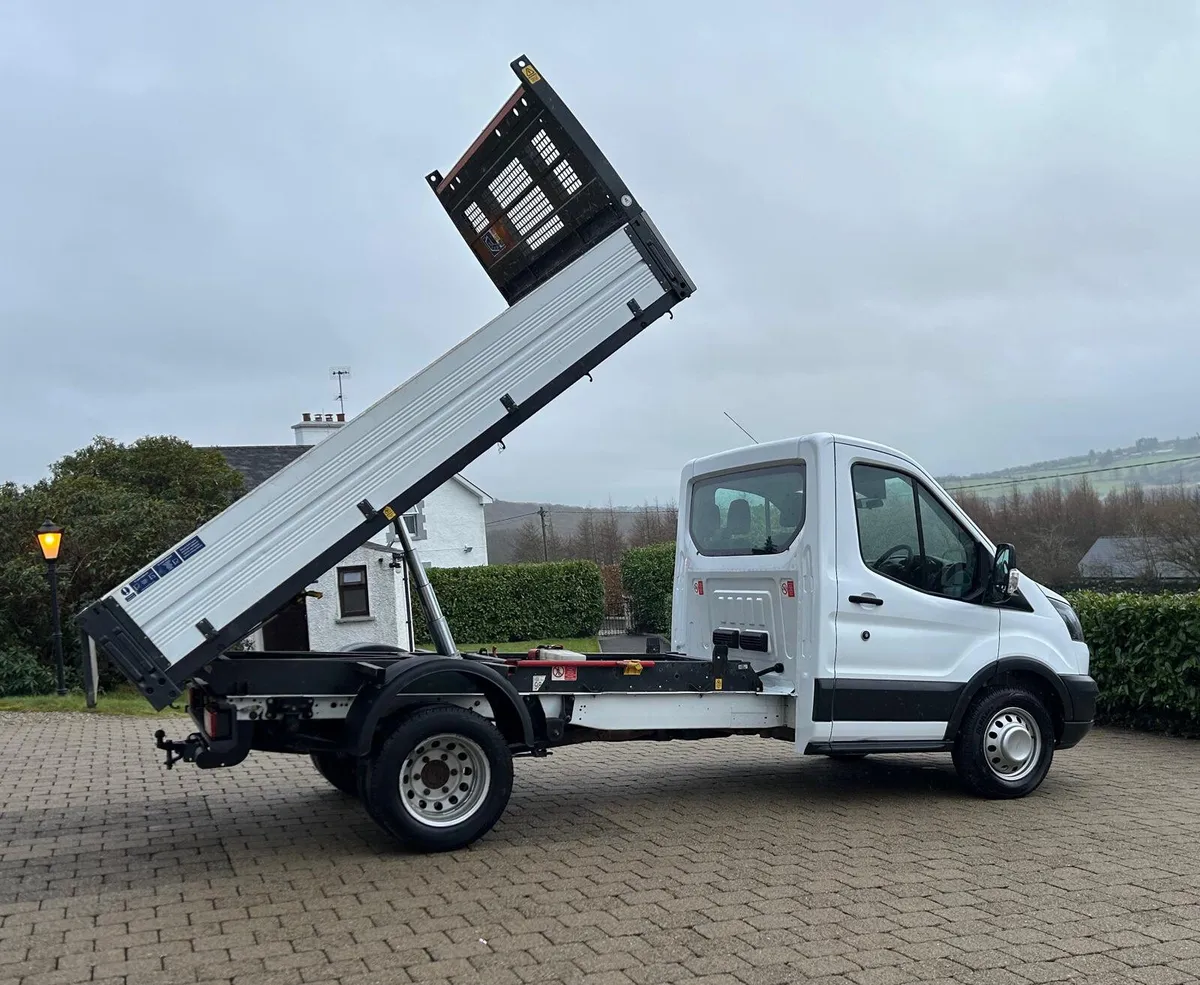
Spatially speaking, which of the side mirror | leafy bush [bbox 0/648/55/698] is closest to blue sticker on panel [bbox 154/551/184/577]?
the side mirror

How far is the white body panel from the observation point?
603cm

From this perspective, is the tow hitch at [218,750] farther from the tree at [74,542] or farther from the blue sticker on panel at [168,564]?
the tree at [74,542]

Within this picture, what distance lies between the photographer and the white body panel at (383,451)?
6.03m

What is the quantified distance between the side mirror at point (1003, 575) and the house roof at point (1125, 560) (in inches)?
1312

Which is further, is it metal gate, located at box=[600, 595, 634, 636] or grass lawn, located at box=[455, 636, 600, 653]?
metal gate, located at box=[600, 595, 634, 636]

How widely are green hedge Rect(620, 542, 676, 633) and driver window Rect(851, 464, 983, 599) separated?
16434 mm

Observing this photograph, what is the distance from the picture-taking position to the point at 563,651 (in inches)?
303

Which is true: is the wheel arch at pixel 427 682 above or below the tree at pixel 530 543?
below

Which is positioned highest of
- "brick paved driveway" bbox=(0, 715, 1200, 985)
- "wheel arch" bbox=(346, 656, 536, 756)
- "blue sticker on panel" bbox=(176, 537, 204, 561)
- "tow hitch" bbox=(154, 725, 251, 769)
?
"blue sticker on panel" bbox=(176, 537, 204, 561)

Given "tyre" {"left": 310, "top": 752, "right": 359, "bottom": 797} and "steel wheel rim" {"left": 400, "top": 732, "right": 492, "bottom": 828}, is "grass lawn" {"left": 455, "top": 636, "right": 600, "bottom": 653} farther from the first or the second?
"steel wheel rim" {"left": 400, "top": 732, "right": 492, "bottom": 828}

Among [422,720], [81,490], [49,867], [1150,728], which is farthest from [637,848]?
[81,490]

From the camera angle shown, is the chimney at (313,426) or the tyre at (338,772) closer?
the tyre at (338,772)

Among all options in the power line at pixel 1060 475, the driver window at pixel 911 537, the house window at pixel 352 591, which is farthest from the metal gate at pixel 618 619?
the driver window at pixel 911 537

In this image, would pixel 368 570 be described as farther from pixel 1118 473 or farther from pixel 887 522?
pixel 1118 473
